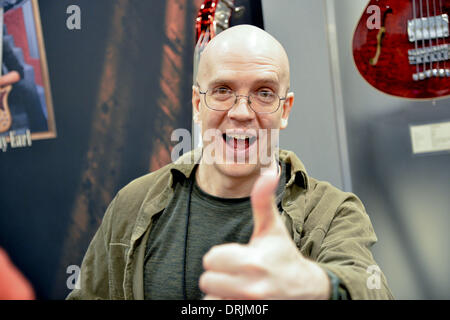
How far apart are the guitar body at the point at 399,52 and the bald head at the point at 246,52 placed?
586mm

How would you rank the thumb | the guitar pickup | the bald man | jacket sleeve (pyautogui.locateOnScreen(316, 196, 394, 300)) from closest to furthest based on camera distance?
1. the thumb
2. jacket sleeve (pyautogui.locateOnScreen(316, 196, 394, 300))
3. the bald man
4. the guitar pickup

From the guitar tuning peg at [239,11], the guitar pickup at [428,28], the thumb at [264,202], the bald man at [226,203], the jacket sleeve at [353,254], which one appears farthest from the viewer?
the guitar tuning peg at [239,11]

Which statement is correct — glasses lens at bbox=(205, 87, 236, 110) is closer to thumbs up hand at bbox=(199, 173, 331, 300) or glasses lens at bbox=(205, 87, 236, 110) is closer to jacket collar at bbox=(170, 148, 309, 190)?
jacket collar at bbox=(170, 148, 309, 190)

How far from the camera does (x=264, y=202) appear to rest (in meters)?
0.44

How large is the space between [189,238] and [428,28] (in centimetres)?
100

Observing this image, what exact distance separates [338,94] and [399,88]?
20 centimetres

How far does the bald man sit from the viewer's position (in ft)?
2.76

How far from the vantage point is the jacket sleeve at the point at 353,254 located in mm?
605

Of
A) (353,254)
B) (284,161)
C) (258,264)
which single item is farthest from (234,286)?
(284,161)

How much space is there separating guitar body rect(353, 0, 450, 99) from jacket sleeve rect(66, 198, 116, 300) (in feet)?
3.11

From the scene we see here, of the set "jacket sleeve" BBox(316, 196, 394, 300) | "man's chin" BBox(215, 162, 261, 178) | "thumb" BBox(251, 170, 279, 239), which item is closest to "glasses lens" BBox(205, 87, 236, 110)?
"man's chin" BBox(215, 162, 261, 178)

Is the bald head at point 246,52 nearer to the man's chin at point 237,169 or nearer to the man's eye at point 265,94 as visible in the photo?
the man's eye at point 265,94

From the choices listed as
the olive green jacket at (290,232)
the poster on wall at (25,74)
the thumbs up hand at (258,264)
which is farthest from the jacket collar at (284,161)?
the poster on wall at (25,74)

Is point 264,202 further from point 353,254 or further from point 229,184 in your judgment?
point 229,184
